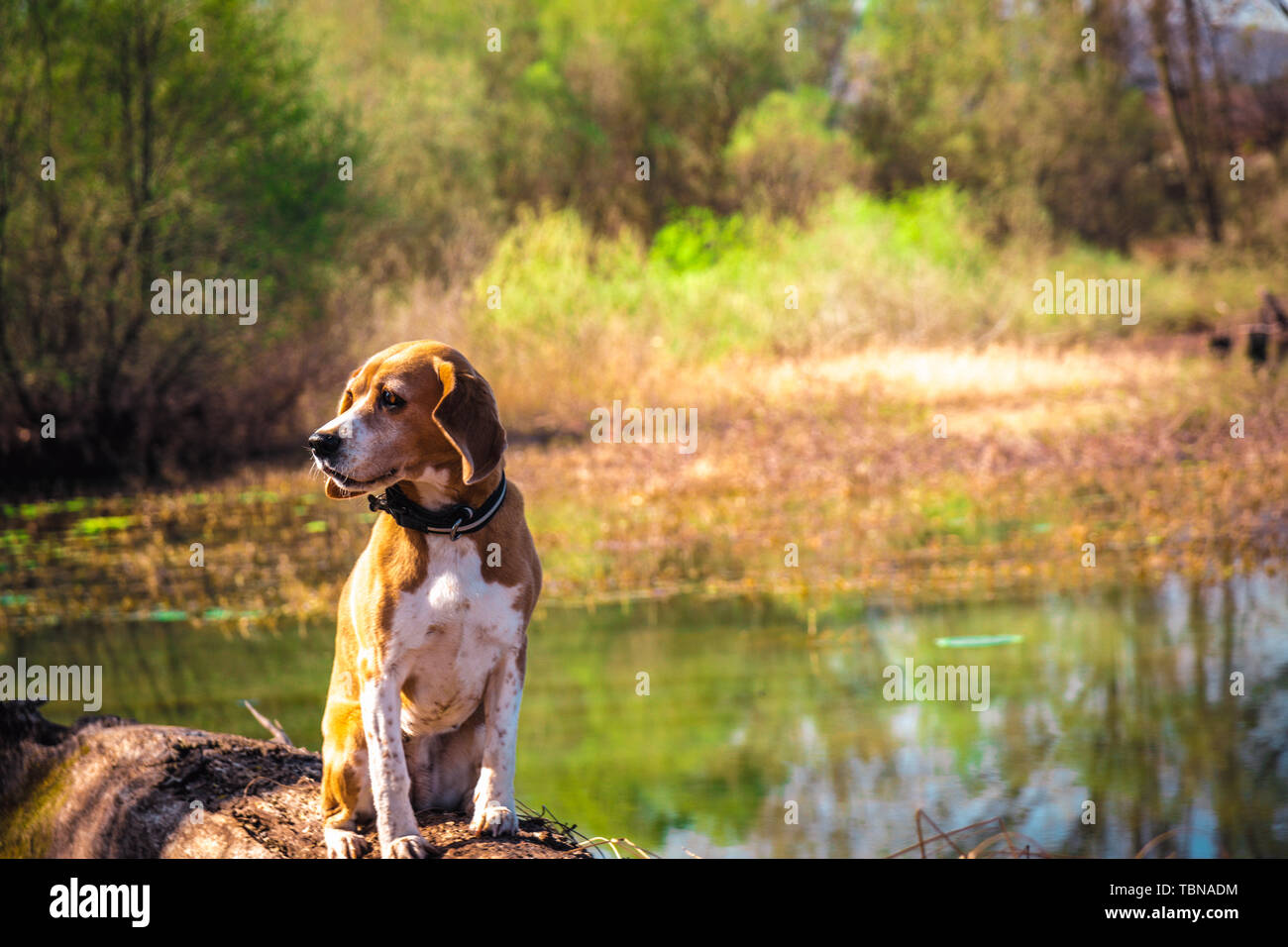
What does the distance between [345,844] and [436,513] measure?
0.85 m

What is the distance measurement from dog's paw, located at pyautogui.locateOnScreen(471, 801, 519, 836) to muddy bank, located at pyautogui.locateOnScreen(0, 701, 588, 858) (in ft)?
0.09

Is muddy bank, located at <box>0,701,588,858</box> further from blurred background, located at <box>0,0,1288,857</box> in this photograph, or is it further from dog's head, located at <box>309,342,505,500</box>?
blurred background, located at <box>0,0,1288,857</box>

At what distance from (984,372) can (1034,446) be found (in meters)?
4.90

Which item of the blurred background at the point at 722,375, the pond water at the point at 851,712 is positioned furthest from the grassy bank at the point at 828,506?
the pond water at the point at 851,712

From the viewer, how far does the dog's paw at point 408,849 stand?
10.5ft

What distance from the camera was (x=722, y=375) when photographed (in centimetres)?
2203

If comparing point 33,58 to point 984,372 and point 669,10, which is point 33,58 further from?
point 669,10

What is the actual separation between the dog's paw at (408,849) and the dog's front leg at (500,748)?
201 millimetres

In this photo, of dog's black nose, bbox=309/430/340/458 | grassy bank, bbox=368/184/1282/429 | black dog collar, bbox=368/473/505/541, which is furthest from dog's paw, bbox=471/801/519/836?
grassy bank, bbox=368/184/1282/429

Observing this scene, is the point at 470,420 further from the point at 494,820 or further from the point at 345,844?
the point at 345,844

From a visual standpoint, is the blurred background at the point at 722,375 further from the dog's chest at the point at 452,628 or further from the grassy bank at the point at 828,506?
the dog's chest at the point at 452,628

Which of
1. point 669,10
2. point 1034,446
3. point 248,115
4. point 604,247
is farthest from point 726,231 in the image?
point 1034,446

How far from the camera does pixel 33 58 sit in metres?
17.9

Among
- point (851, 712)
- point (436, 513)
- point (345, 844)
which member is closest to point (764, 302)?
point (851, 712)
